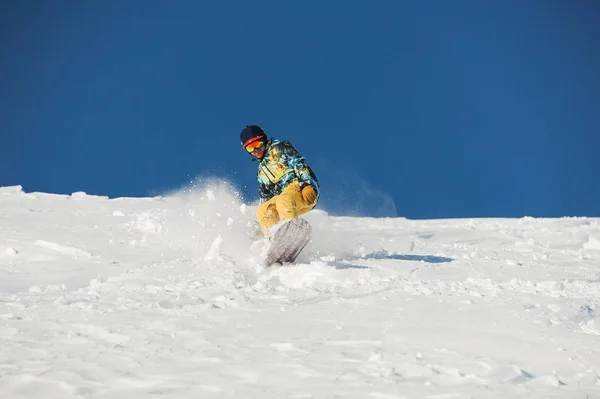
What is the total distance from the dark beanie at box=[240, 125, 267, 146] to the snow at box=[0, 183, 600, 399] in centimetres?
131

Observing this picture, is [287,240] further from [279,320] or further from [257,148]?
[279,320]

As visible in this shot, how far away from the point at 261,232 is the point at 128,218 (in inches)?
165

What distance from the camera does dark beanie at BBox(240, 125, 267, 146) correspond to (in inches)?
298

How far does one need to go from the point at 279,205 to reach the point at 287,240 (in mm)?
545

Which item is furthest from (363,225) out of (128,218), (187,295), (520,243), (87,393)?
(87,393)

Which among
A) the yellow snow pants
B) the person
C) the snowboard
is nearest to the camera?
the snowboard

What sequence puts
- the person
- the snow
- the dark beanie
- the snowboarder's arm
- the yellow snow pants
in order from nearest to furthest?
1. the snow
2. the yellow snow pants
3. the person
4. the snowboarder's arm
5. the dark beanie

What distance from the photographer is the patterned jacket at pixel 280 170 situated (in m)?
7.38

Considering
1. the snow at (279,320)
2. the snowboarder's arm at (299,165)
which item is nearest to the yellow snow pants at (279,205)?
the snowboarder's arm at (299,165)

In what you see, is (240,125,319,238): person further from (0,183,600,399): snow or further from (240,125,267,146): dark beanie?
(0,183,600,399): snow

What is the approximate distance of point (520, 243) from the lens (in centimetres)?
1066

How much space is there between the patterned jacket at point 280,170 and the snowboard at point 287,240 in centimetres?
89

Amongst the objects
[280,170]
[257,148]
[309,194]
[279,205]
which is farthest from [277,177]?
[279,205]

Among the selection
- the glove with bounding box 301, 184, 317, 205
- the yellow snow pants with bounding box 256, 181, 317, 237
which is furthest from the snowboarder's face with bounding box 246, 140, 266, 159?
the glove with bounding box 301, 184, 317, 205
